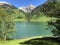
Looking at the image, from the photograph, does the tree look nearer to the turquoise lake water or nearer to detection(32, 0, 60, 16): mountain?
detection(32, 0, 60, 16): mountain

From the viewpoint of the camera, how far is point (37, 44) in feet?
66.0

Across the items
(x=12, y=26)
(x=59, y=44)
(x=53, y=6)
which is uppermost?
(x=53, y=6)

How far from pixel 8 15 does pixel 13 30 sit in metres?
2.18

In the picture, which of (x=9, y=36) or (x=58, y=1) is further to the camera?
(x=9, y=36)

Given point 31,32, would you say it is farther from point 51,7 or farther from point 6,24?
point 51,7

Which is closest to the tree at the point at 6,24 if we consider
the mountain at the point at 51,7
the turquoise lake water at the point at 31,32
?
the mountain at the point at 51,7

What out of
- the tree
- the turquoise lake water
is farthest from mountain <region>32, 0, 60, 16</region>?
the turquoise lake water

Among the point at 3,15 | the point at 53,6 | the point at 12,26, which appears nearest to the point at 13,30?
the point at 12,26

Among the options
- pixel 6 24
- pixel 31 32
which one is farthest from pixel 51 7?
pixel 31 32

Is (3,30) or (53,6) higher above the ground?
(53,6)

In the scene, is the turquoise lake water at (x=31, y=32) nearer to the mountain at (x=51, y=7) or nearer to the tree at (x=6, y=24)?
the tree at (x=6, y=24)

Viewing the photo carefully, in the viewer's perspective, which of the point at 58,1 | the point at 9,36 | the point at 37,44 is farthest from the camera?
the point at 9,36

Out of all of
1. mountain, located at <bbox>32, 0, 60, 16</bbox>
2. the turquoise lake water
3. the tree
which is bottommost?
the turquoise lake water

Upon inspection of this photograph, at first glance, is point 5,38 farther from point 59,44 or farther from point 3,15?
point 59,44
